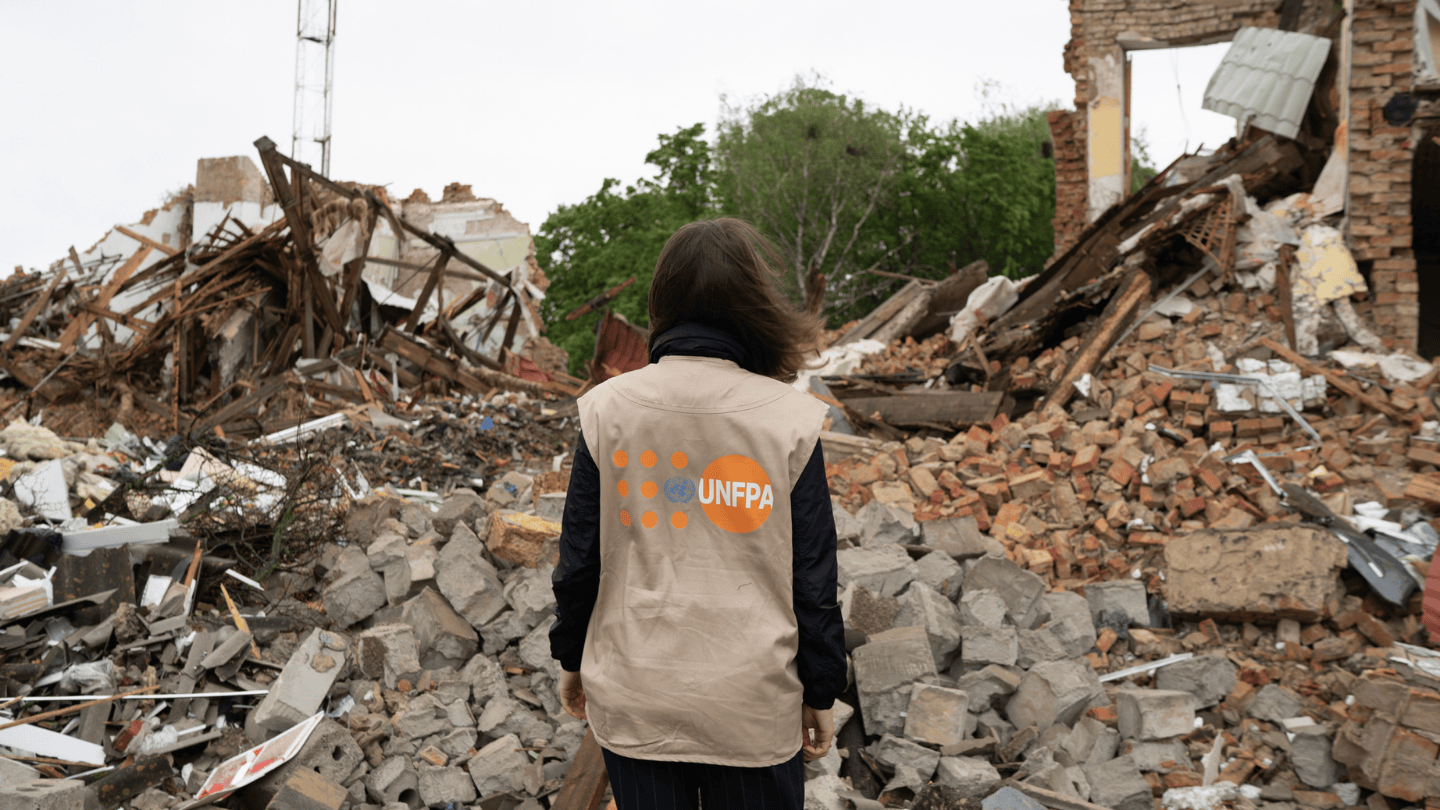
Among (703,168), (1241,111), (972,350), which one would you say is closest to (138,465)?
(972,350)

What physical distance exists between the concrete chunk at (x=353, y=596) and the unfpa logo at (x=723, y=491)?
3.22 metres

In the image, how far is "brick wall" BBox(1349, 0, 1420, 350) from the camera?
836 centimetres

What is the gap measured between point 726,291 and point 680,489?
39 centimetres

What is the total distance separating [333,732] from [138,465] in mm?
5411

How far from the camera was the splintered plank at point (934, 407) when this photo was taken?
26.7 ft

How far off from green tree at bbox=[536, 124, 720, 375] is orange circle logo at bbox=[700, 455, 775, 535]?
26609 millimetres

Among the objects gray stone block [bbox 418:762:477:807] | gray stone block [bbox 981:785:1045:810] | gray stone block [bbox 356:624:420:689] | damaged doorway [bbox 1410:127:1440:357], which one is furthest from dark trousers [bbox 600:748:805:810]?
damaged doorway [bbox 1410:127:1440:357]

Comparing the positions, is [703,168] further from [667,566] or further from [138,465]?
[667,566]

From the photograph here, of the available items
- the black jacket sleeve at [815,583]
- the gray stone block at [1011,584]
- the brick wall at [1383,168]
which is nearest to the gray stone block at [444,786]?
the black jacket sleeve at [815,583]

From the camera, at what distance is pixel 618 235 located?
3181 cm

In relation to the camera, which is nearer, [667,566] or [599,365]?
[667,566]

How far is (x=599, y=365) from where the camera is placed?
8836 millimetres

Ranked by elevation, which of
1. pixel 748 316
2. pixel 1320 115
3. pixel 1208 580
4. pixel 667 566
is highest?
pixel 1320 115

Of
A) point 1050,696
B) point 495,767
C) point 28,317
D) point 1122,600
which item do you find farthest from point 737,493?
point 28,317
